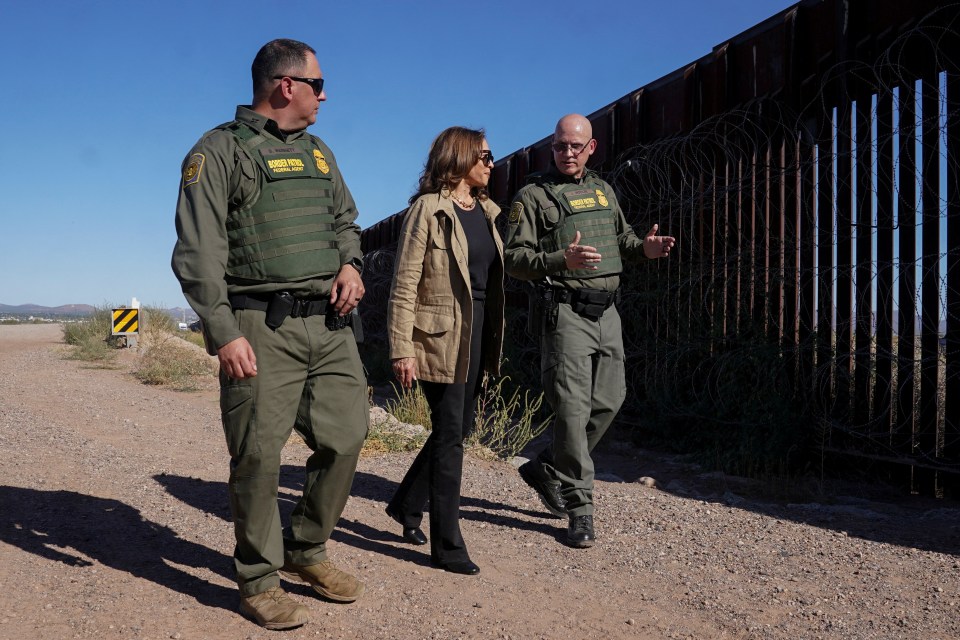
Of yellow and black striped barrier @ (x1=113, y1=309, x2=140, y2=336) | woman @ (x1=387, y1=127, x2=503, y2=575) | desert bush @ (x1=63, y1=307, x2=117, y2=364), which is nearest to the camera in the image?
woman @ (x1=387, y1=127, x2=503, y2=575)

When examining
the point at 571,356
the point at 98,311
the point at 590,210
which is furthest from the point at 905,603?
the point at 98,311

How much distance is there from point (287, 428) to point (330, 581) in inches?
24.4

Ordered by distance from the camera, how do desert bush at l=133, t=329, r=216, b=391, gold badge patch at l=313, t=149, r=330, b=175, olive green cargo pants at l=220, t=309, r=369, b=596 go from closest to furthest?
olive green cargo pants at l=220, t=309, r=369, b=596 → gold badge patch at l=313, t=149, r=330, b=175 → desert bush at l=133, t=329, r=216, b=391

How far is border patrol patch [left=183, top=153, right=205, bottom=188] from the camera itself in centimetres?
288

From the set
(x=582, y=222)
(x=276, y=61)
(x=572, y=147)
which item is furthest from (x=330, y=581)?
(x=572, y=147)

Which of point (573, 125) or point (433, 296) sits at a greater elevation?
point (573, 125)

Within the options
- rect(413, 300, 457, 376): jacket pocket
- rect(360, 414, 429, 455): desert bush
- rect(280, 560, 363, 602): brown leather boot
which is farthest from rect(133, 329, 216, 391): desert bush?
rect(280, 560, 363, 602): brown leather boot

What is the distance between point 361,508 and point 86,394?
6.69 metres

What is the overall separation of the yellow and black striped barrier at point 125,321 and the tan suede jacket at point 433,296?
1531cm

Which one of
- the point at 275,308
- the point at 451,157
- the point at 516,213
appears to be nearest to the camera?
the point at 275,308

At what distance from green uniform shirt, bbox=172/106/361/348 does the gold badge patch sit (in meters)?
0.22

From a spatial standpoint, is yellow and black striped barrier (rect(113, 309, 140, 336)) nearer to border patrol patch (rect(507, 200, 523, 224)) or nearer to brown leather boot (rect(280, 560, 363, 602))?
border patrol patch (rect(507, 200, 523, 224))

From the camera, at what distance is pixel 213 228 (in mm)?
2889

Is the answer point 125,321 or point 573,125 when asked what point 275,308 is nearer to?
point 573,125
